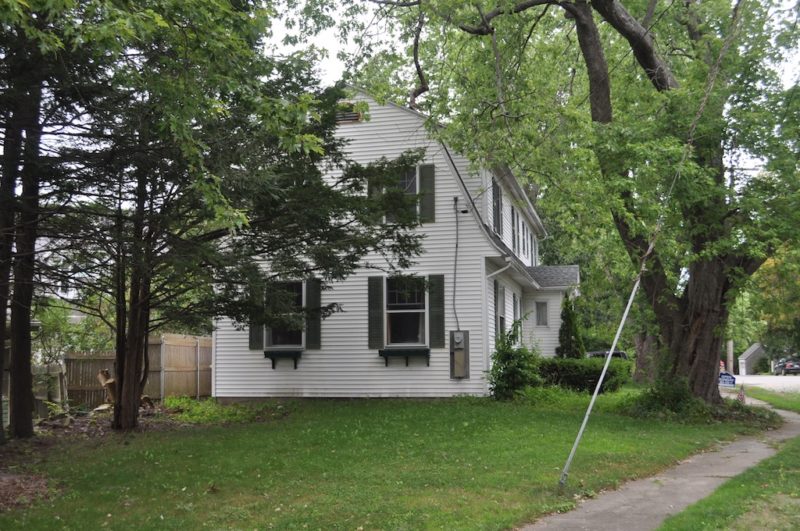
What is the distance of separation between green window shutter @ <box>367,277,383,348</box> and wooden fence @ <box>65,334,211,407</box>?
5.15 m

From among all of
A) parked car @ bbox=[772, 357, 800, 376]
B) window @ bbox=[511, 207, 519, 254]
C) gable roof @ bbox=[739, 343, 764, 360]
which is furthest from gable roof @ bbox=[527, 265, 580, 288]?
gable roof @ bbox=[739, 343, 764, 360]

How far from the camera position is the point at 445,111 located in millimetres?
15102

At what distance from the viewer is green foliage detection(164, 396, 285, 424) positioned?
1409 cm

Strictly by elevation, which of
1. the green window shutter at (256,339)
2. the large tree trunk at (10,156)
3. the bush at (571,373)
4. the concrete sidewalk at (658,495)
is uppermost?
the large tree trunk at (10,156)

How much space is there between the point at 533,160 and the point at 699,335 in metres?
4.90

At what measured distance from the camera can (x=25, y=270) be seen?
33.1 ft

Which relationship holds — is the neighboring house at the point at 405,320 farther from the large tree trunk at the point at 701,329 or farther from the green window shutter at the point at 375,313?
the large tree trunk at the point at 701,329

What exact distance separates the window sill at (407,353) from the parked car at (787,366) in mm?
42125

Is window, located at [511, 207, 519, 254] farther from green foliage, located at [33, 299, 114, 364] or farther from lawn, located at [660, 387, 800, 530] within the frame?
lawn, located at [660, 387, 800, 530]

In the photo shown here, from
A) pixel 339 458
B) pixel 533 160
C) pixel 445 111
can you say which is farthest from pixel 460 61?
pixel 339 458

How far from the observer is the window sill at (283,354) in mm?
16250

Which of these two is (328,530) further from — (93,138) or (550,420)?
(550,420)

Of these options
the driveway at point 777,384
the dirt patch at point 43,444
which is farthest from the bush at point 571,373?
the driveway at point 777,384

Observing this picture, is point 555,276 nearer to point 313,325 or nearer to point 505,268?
point 505,268
